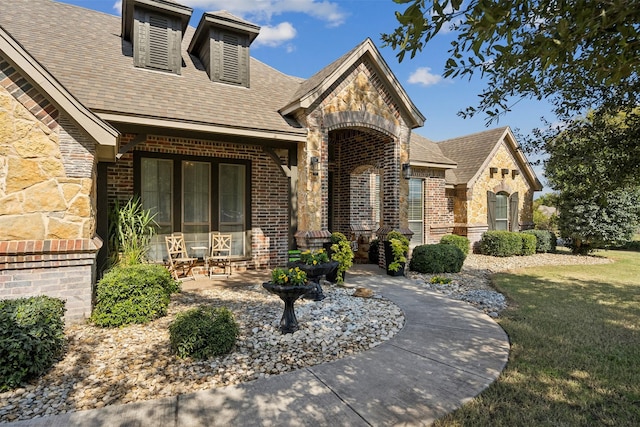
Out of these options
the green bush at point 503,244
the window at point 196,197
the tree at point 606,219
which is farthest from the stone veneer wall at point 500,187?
the window at point 196,197

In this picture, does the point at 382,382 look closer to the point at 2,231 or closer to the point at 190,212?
the point at 2,231

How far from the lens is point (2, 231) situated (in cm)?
484

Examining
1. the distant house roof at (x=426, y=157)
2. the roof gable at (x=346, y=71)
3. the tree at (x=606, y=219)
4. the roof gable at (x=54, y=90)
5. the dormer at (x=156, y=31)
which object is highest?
the dormer at (x=156, y=31)

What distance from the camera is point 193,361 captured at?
4.12 metres

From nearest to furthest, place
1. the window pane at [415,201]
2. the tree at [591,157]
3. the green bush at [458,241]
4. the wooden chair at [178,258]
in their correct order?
the tree at [591,157] → the wooden chair at [178,258] → the green bush at [458,241] → the window pane at [415,201]

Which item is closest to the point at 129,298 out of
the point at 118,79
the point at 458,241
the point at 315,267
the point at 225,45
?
the point at 315,267

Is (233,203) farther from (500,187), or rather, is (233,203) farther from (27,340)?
(500,187)

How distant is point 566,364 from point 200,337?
4.20 metres

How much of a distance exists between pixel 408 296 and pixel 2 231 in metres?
6.61

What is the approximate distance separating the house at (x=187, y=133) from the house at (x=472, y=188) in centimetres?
450

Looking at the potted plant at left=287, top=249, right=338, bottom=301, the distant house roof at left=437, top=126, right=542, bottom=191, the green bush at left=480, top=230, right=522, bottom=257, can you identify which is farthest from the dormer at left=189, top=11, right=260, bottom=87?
the green bush at left=480, top=230, right=522, bottom=257

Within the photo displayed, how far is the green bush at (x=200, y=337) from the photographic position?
4152mm

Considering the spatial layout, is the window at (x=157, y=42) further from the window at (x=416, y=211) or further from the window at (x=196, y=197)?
the window at (x=416, y=211)

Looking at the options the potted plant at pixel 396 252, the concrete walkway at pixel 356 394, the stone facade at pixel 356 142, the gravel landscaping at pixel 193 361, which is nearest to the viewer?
the concrete walkway at pixel 356 394
